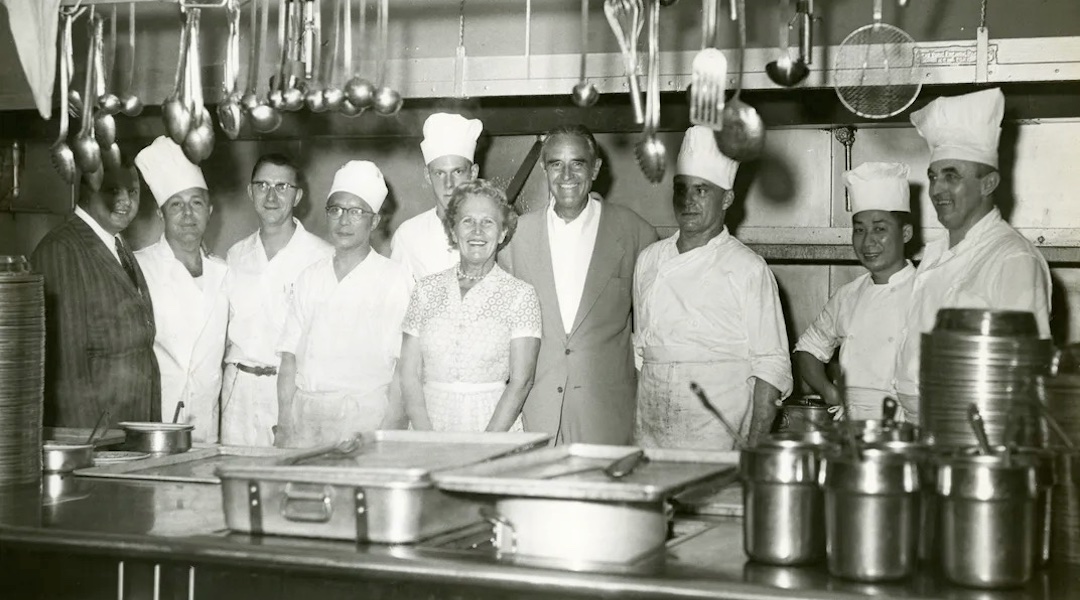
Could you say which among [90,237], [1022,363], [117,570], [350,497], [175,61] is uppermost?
[175,61]

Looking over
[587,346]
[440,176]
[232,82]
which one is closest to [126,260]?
[440,176]

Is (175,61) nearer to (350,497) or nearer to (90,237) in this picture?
(90,237)

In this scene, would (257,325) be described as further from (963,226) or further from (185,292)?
(963,226)

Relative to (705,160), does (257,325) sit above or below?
below

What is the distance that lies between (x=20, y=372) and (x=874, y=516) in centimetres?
179

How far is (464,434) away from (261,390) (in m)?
2.19

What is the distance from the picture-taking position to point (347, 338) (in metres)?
4.09

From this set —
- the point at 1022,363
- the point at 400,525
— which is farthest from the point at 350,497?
the point at 1022,363

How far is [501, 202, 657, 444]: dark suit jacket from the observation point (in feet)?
12.3

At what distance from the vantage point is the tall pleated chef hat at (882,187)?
390 centimetres

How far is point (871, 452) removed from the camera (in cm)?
178

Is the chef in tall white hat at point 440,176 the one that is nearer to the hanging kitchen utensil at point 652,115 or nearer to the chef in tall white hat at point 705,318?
the chef in tall white hat at point 705,318

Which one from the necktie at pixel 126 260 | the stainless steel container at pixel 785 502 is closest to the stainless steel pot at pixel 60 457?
the stainless steel container at pixel 785 502

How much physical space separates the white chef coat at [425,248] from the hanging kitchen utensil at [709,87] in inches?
64.3
